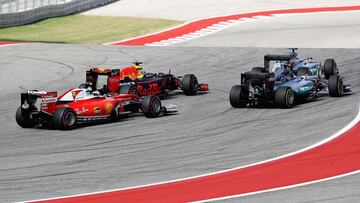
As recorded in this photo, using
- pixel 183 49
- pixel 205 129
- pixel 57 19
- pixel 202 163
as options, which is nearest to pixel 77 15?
pixel 57 19

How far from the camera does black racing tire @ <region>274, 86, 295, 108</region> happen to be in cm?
2209

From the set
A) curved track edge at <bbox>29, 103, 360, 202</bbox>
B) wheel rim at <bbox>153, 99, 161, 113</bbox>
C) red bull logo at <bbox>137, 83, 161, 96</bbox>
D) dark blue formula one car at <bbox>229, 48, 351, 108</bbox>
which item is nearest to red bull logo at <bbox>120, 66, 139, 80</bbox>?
red bull logo at <bbox>137, 83, 161, 96</bbox>

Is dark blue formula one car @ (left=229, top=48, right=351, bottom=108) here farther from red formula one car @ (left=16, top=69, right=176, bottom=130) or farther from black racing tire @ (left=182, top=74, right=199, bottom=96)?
black racing tire @ (left=182, top=74, right=199, bottom=96)

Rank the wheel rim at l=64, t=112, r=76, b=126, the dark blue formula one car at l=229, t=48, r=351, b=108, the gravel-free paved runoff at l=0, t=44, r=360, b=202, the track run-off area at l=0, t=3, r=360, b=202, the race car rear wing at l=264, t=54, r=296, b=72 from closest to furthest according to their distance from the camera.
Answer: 1. the track run-off area at l=0, t=3, r=360, b=202
2. the gravel-free paved runoff at l=0, t=44, r=360, b=202
3. the wheel rim at l=64, t=112, r=76, b=126
4. the dark blue formula one car at l=229, t=48, r=351, b=108
5. the race car rear wing at l=264, t=54, r=296, b=72

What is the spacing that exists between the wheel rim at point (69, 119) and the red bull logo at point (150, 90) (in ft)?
11.6

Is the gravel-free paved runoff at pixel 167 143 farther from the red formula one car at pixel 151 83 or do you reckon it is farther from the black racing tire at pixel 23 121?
the red formula one car at pixel 151 83

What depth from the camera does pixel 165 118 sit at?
22.0 m

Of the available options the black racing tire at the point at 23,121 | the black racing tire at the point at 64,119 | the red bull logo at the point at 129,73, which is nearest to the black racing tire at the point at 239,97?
the red bull logo at the point at 129,73

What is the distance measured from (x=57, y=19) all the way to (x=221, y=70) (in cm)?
1909

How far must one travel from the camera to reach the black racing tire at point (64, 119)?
2053cm

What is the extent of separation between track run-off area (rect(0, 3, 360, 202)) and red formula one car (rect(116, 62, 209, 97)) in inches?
14.7

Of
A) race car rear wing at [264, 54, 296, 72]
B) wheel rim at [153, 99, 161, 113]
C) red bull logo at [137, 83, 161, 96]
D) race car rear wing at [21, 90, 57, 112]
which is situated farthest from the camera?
red bull logo at [137, 83, 161, 96]

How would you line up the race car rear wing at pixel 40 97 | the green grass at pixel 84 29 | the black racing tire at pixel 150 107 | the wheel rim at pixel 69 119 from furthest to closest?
1. the green grass at pixel 84 29
2. the black racing tire at pixel 150 107
3. the race car rear wing at pixel 40 97
4. the wheel rim at pixel 69 119

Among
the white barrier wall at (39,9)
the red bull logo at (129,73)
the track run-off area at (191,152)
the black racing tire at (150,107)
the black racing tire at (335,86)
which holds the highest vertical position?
the white barrier wall at (39,9)
